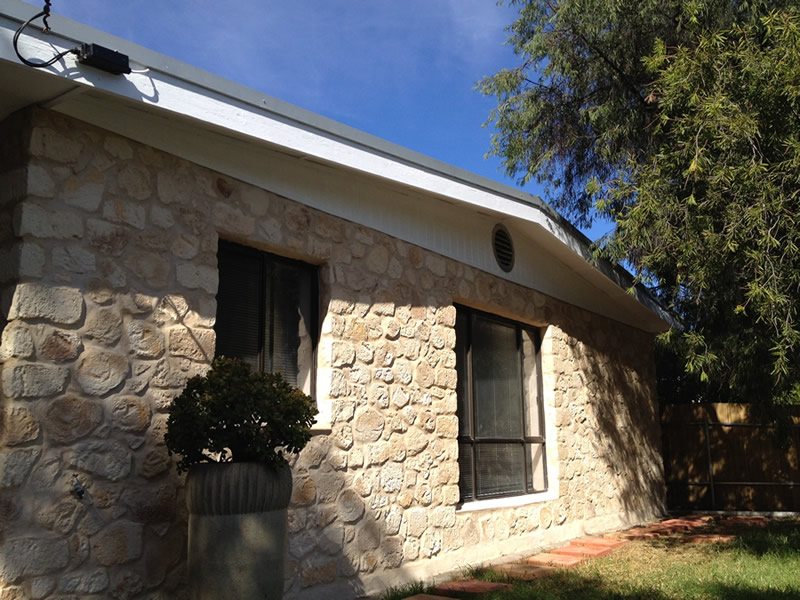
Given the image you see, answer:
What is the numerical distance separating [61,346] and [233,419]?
990 mm

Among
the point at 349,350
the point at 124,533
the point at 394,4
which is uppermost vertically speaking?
the point at 394,4

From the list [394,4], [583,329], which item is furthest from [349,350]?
[394,4]

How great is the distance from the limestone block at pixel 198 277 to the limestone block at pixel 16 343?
1037 millimetres

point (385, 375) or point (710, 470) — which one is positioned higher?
point (385, 375)

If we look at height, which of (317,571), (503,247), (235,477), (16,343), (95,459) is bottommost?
(317,571)

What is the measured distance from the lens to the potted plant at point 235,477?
12.9 feet

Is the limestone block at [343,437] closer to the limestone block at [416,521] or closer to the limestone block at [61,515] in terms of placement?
the limestone block at [416,521]

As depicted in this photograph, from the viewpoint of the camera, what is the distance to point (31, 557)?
3.66 meters

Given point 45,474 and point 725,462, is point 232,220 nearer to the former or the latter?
point 45,474

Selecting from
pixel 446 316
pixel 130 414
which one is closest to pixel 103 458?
pixel 130 414

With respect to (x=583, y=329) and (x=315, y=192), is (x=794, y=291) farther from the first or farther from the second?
(x=315, y=192)

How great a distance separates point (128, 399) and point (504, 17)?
10.4 meters

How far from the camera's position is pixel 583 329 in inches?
379

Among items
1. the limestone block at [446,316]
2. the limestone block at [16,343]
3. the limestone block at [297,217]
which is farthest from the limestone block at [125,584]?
the limestone block at [446,316]
